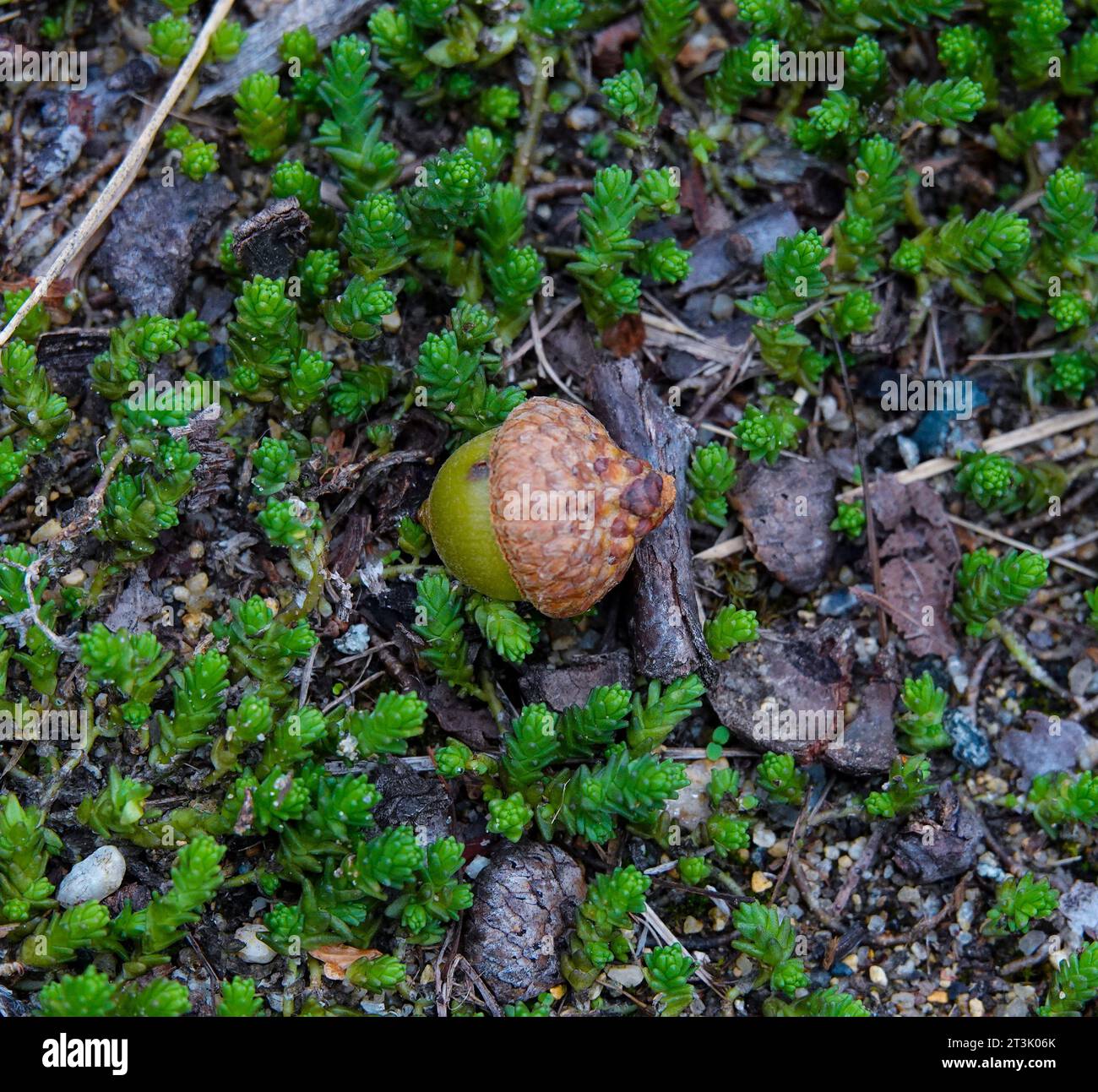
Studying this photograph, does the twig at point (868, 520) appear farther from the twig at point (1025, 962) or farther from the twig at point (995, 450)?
the twig at point (1025, 962)

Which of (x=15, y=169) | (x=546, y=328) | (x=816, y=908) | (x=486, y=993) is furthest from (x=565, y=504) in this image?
(x=15, y=169)

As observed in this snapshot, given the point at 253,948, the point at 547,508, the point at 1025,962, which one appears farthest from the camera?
the point at 1025,962

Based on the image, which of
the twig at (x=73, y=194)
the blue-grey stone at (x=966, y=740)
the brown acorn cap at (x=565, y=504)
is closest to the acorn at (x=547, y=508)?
the brown acorn cap at (x=565, y=504)

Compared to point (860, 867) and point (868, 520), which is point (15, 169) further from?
point (860, 867)

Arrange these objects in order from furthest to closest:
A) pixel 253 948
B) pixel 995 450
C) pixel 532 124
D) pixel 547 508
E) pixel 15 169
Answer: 1. pixel 995 450
2. pixel 532 124
3. pixel 15 169
4. pixel 253 948
5. pixel 547 508

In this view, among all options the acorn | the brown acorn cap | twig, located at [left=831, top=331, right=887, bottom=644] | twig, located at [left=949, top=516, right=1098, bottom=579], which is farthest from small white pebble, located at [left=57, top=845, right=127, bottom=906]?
twig, located at [left=949, top=516, right=1098, bottom=579]

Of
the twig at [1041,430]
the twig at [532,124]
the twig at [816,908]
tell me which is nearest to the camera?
the twig at [816,908]

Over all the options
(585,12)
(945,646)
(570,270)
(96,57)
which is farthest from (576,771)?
(96,57)

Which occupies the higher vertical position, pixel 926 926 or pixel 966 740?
pixel 966 740
